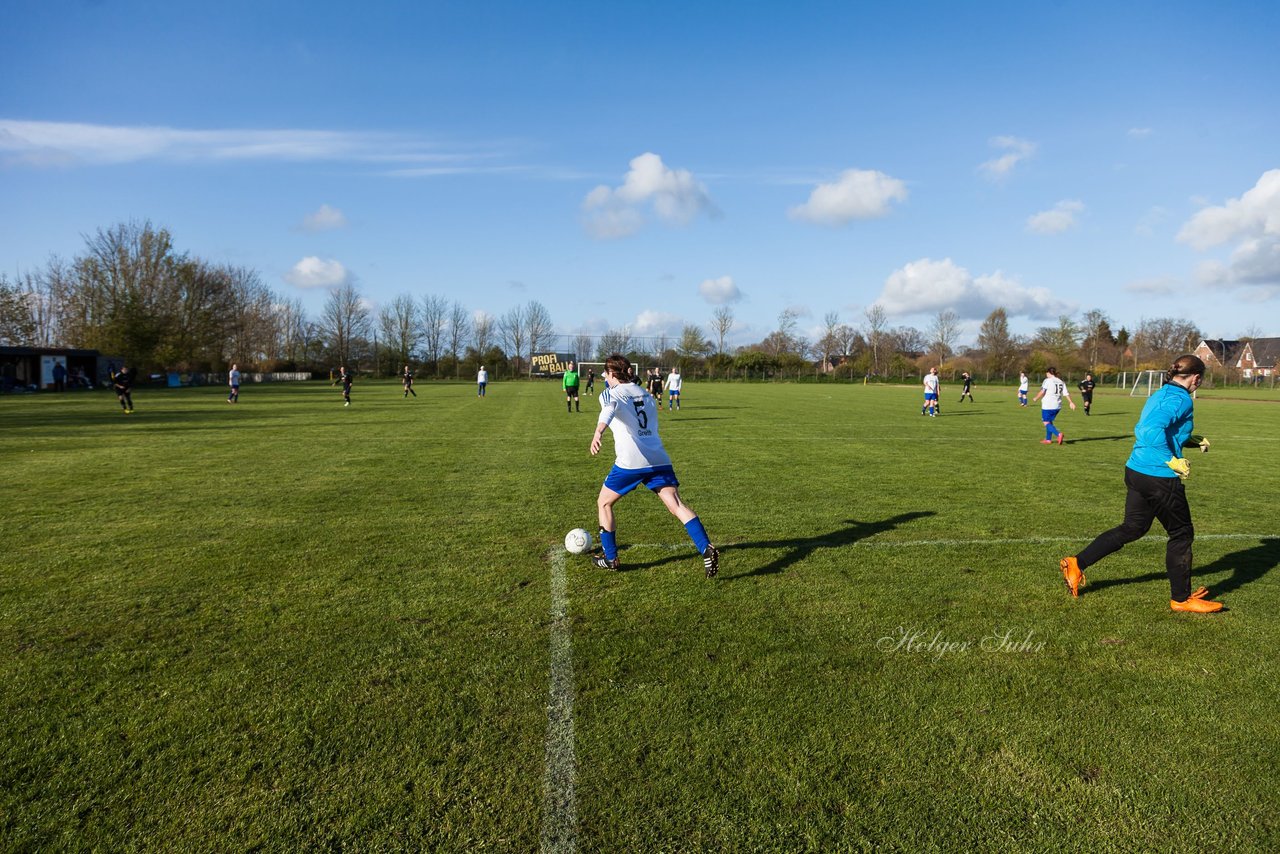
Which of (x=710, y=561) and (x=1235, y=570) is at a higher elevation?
(x=710, y=561)

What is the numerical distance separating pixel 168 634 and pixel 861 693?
4400 mm

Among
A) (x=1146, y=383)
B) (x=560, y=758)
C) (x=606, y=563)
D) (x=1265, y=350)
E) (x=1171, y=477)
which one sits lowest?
(x=560, y=758)

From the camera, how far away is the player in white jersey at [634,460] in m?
6.04

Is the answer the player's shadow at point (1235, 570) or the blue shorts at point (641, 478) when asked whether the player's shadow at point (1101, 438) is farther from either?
the blue shorts at point (641, 478)

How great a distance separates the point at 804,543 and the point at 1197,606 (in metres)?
3.13

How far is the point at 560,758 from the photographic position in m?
3.35

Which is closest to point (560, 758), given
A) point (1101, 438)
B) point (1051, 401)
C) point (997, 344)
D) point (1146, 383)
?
point (1051, 401)

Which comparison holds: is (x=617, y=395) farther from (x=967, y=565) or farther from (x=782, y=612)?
(x=967, y=565)

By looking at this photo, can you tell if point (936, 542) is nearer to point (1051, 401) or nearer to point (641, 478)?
point (641, 478)

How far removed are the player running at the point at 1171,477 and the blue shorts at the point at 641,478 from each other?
11.5ft

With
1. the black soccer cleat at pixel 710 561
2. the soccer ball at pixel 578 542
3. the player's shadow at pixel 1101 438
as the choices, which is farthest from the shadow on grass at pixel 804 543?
the player's shadow at pixel 1101 438

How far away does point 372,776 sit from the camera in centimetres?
320

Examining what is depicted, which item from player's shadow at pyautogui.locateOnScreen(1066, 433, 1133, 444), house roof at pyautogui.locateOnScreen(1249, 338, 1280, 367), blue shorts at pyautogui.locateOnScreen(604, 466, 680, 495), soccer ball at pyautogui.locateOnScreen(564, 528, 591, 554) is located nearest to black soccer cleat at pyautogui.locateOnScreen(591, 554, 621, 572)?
soccer ball at pyautogui.locateOnScreen(564, 528, 591, 554)

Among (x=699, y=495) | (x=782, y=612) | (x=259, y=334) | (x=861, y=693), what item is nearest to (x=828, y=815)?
(x=861, y=693)
